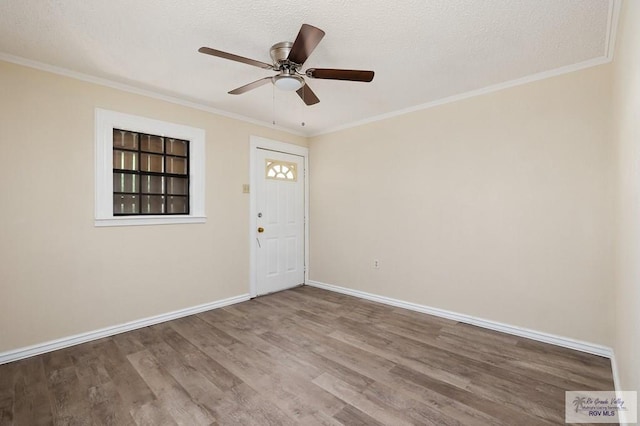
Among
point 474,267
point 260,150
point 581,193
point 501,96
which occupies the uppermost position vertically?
point 501,96

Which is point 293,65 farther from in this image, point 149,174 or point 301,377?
point 301,377

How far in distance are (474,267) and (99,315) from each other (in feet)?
12.8

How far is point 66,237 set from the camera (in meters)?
2.71

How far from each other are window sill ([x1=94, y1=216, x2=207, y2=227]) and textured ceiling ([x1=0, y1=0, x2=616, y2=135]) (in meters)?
1.40


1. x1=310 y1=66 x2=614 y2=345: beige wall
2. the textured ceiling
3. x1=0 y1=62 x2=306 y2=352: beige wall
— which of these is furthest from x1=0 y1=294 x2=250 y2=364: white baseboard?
the textured ceiling

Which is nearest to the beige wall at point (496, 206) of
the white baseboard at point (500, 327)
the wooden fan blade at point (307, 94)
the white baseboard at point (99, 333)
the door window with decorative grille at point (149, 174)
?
the white baseboard at point (500, 327)

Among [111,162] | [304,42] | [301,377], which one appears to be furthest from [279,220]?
[304,42]

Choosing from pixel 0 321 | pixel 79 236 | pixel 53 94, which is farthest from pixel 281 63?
pixel 0 321

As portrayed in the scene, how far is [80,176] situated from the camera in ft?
9.12

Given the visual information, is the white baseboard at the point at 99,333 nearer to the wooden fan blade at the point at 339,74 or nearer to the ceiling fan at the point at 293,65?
the ceiling fan at the point at 293,65

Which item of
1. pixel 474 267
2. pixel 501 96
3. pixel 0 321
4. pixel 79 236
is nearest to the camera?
pixel 0 321

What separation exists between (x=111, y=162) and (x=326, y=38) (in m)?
2.42

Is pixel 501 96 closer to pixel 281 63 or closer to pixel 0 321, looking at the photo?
pixel 281 63

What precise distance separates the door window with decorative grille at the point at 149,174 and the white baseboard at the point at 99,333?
1.17 metres
